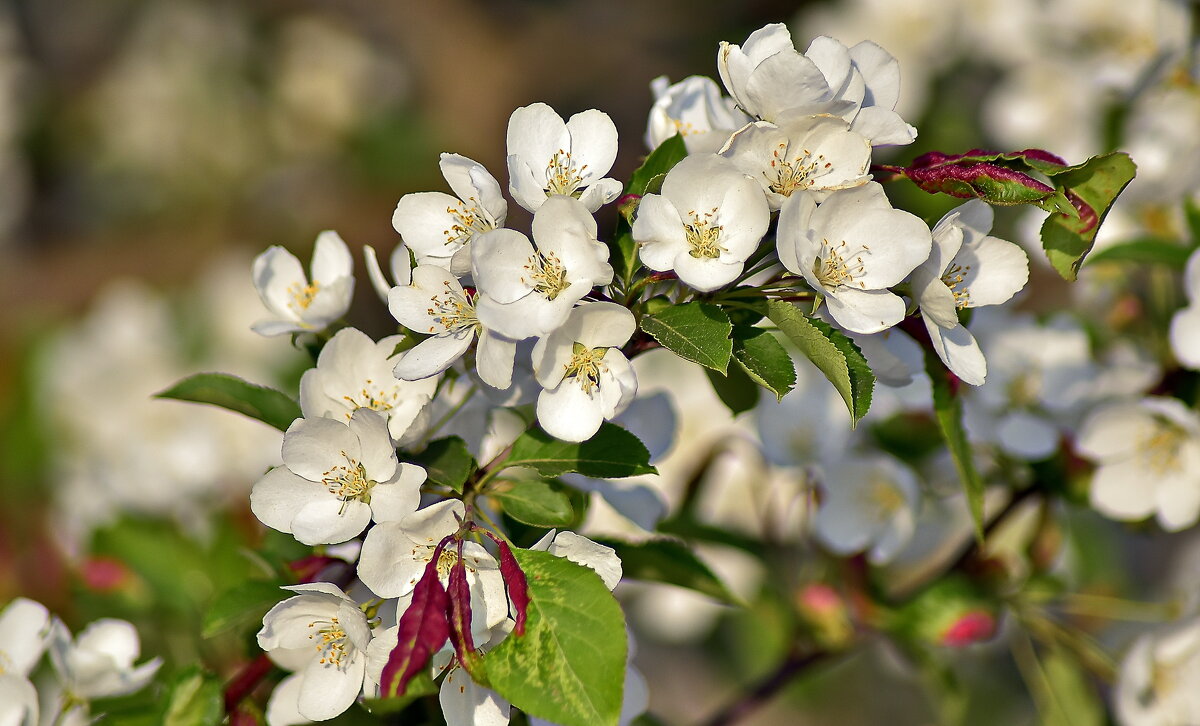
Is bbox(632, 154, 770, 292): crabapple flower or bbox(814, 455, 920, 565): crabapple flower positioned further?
bbox(814, 455, 920, 565): crabapple flower

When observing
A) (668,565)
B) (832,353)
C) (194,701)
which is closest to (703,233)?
(832,353)

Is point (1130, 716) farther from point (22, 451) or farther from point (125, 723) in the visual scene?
point (22, 451)

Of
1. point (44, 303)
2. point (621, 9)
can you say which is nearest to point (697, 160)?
point (44, 303)

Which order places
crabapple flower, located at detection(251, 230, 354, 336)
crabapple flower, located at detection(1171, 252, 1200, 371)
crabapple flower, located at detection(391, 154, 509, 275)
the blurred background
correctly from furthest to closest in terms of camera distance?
1. the blurred background
2. crabapple flower, located at detection(1171, 252, 1200, 371)
3. crabapple flower, located at detection(251, 230, 354, 336)
4. crabapple flower, located at detection(391, 154, 509, 275)

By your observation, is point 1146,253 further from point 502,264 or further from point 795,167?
point 502,264

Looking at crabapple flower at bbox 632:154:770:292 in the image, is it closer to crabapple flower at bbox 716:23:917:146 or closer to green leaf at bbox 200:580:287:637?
crabapple flower at bbox 716:23:917:146

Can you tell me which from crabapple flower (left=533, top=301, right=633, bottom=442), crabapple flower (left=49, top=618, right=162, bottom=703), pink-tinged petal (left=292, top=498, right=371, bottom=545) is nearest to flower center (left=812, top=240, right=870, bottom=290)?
crabapple flower (left=533, top=301, right=633, bottom=442)
